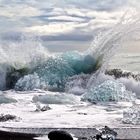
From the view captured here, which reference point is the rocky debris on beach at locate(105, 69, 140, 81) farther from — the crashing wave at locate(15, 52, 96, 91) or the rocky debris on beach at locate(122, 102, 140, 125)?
the rocky debris on beach at locate(122, 102, 140, 125)

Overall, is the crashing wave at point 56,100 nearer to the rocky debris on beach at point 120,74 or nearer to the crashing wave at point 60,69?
the rocky debris on beach at point 120,74

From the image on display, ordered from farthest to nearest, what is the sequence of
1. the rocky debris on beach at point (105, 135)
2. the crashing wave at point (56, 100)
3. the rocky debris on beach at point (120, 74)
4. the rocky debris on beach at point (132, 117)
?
the rocky debris on beach at point (120, 74)
the crashing wave at point (56, 100)
the rocky debris on beach at point (132, 117)
the rocky debris on beach at point (105, 135)

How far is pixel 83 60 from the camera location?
2725 cm

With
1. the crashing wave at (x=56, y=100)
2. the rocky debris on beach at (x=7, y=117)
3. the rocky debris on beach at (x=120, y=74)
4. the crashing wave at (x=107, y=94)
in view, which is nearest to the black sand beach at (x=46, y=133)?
the rocky debris on beach at (x=7, y=117)

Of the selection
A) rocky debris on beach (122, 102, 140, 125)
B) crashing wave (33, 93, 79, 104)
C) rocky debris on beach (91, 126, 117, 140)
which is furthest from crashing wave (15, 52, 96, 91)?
rocky debris on beach (91, 126, 117, 140)

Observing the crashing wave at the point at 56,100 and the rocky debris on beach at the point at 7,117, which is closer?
the rocky debris on beach at the point at 7,117

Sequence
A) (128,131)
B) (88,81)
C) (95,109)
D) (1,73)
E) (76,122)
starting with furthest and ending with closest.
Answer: (1,73), (88,81), (95,109), (76,122), (128,131)

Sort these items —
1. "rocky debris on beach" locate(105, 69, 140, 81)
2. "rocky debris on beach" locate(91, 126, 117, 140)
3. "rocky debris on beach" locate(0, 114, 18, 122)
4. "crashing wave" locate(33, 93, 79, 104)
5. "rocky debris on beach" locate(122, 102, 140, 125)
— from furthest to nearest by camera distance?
"rocky debris on beach" locate(105, 69, 140, 81) < "crashing wave" locate(33, 93, 79, 104) < "rocky debris on beach" locate(0, 114, 18, 122) < "rocky debris on beach" locate(122, 102, 140, 125) < "rocky debris on beach" locate(91, 126, 117, 140)

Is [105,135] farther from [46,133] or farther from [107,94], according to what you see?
[107,94]

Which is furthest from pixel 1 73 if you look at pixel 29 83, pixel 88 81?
pixel 88 81

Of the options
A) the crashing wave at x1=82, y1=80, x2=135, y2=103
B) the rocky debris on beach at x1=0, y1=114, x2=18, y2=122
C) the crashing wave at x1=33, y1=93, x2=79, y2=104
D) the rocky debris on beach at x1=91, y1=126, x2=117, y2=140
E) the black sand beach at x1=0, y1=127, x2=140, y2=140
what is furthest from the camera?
the crashing wave at x1=82, y1=80, x2=135, y2=103

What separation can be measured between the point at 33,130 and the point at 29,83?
Result: 13.6 m

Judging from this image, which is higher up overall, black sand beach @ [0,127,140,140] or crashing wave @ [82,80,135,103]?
crashing wave @ [82,80,135,103]

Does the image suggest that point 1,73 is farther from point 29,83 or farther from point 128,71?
point 128,71
